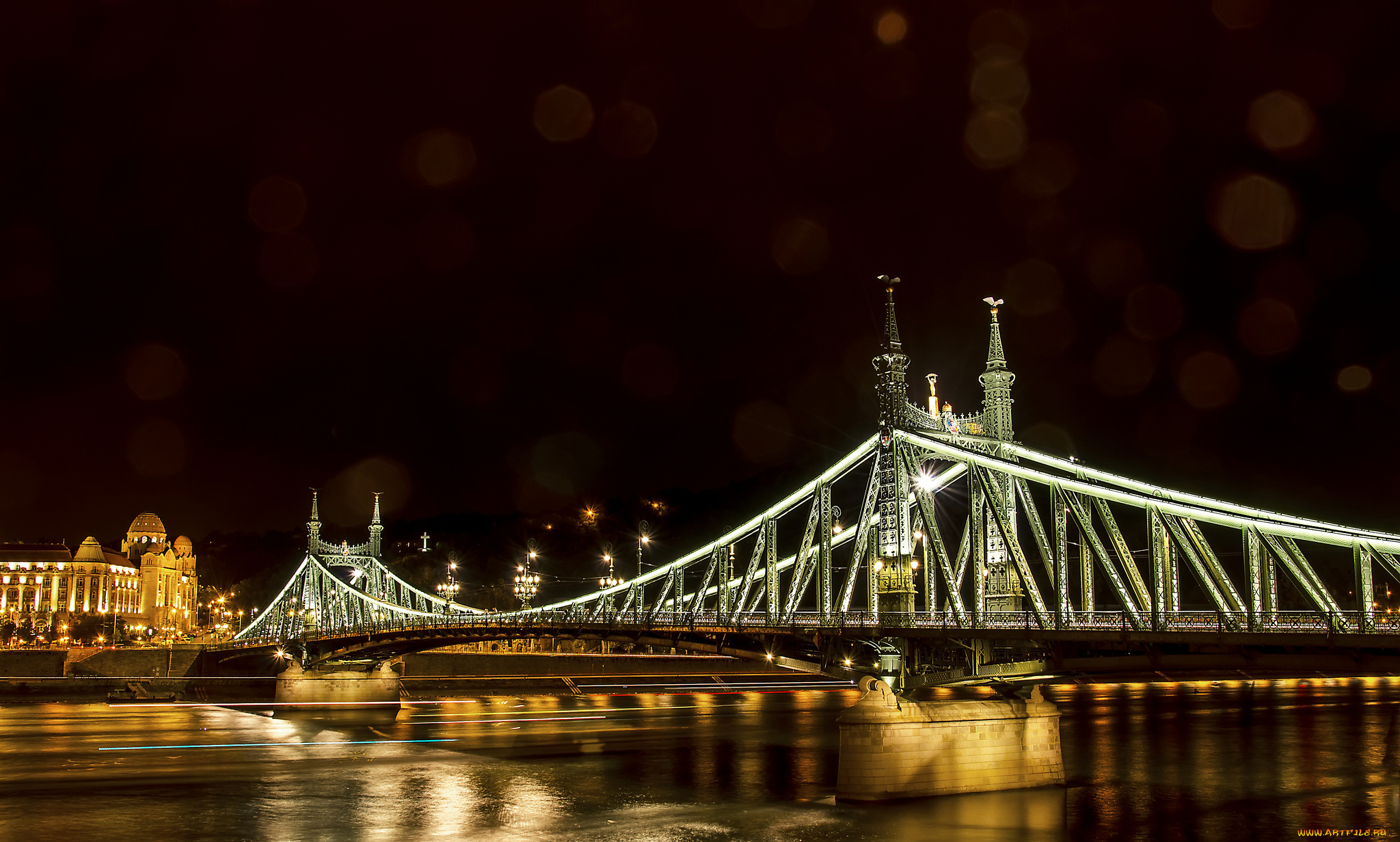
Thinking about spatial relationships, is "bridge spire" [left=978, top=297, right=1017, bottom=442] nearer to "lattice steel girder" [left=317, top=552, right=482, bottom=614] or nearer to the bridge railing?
the bridge railing

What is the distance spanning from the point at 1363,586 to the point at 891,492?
21.7m

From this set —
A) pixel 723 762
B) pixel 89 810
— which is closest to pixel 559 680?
pixel 723 762

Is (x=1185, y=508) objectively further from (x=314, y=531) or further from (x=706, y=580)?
(x=314, y=531)

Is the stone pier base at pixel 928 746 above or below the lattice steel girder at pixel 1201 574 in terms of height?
below

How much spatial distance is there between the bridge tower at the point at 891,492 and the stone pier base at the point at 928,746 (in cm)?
1397

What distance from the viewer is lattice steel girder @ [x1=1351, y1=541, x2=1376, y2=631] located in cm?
2638

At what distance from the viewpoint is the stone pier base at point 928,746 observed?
2770cm

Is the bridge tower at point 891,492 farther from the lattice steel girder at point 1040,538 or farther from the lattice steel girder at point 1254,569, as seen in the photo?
the lattice steel girder at point 1254,569

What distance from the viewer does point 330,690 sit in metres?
78.7

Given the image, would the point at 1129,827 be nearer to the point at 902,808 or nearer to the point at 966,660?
the point at 902,808

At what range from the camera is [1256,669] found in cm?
2852

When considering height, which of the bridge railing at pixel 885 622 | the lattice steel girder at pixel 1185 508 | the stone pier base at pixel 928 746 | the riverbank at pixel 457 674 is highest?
the lattice steel girder at pixel 1185 508

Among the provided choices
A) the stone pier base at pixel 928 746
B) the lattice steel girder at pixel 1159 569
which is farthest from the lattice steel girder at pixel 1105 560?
the stone pier base at pixel 928 746

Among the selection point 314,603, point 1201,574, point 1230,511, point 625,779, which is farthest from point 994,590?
point 314,603
